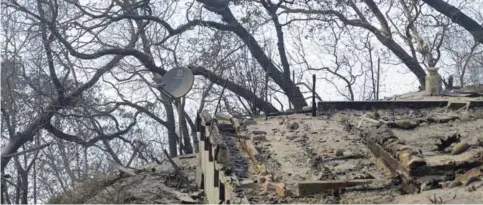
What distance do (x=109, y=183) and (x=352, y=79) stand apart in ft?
41.0

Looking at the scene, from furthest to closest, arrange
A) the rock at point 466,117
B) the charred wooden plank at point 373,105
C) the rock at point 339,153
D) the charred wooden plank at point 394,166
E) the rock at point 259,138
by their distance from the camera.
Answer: the charred wooden plank at point 373,105 < the rock at point 466,117 < the rock at point 259,138 < the rock at point 339,153 < the charred wooden plank at point 394,166

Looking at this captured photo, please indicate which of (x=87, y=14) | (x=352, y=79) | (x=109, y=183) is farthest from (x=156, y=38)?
(x=109, y=183)

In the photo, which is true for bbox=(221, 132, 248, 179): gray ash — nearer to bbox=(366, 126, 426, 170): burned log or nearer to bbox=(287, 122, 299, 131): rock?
bbox=(287, 122, 299, 131): rock

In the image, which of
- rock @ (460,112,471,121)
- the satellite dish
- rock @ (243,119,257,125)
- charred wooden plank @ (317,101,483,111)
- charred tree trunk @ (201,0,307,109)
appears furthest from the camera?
charred tree trunk @ (201,0,307,109)

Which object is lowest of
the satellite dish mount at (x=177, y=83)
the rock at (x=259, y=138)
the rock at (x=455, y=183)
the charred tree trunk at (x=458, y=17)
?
the rock at (x=455, y=183)

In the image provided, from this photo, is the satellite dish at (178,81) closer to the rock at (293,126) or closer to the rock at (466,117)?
the rock at (293,126)

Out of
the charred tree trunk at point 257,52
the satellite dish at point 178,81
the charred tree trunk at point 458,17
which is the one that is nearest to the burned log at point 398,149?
the satellite dish at point 178,81

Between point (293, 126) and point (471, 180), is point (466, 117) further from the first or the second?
point (471, 180)

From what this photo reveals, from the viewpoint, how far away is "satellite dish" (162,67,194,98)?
9328 millimetres

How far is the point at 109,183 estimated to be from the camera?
9.08 m

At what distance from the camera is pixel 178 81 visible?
945 centimetres

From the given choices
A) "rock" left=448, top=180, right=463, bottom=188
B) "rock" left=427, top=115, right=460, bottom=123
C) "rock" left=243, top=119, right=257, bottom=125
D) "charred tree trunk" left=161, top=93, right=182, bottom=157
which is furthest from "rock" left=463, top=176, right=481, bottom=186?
"charred tree trunk" left=161, top=93, right=182, bottom=157

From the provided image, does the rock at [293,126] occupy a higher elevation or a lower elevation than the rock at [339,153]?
higher

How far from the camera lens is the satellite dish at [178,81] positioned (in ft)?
30.6
